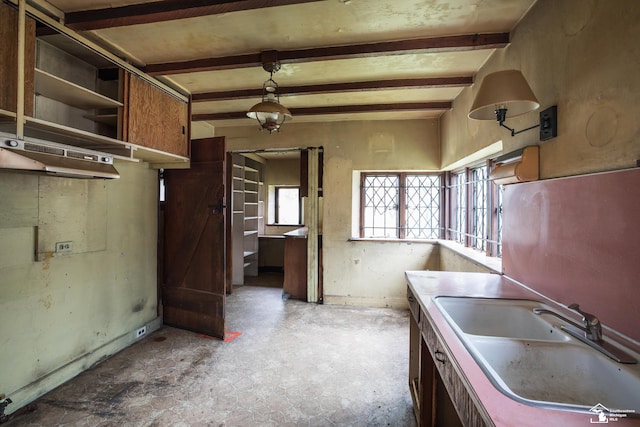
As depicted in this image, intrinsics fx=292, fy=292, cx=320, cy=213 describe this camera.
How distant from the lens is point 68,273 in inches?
93.1

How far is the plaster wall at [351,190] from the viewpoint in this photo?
159 inches

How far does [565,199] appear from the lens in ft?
4.90

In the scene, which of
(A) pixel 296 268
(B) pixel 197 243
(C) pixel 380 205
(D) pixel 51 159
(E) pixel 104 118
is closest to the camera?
(D) pixel 51 159

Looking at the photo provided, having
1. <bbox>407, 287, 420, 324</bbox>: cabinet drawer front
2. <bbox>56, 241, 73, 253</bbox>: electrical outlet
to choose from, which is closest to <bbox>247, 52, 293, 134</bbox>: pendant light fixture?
<bbox>407, 287, 420, 324</bbox>: cabinet drawer front

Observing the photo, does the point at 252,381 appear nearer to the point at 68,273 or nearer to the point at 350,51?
the point at 68,273

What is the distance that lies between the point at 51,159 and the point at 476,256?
3.42 meters

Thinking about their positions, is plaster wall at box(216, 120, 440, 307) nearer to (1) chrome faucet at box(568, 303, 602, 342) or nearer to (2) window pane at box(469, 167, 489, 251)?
(2) window pane at box(469, 167, 489, 251)

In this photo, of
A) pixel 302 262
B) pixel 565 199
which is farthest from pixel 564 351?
pixel 302 262

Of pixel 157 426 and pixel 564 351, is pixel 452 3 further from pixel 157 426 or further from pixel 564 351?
pixel 157 426

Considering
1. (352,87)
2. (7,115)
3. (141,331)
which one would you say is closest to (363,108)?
(352,87)

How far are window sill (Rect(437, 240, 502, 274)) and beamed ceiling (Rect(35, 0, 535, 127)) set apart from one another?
1659 mm

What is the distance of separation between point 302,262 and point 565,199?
3.42m

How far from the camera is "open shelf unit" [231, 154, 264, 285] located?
5.23 meters

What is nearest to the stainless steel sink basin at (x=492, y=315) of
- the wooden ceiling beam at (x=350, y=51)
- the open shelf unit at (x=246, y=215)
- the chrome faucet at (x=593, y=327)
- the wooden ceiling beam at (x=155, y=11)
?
the chrome faucet at (x=593, y=327)
